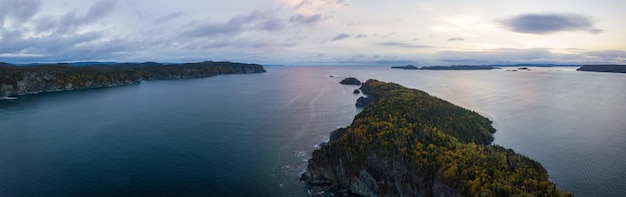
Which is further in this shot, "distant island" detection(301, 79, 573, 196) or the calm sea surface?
the calm sea surface

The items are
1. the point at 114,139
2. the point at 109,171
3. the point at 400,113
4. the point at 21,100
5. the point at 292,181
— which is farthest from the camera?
the point at 21,100

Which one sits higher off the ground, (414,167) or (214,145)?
(414,167)

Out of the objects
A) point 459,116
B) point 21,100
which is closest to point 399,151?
point 459,116

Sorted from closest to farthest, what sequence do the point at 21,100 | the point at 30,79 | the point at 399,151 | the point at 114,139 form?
the point at 399,151 → the point at 114,139 → the point at 21,100 → the point at 30,79

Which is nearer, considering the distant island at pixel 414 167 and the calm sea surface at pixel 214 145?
the distant island at pixel 414 167

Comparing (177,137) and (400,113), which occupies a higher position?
(400,113)

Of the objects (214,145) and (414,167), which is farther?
(214,145)

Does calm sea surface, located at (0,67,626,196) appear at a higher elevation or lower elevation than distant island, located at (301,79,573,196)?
lower

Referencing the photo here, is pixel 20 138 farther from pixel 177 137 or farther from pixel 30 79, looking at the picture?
pixel 30 79
